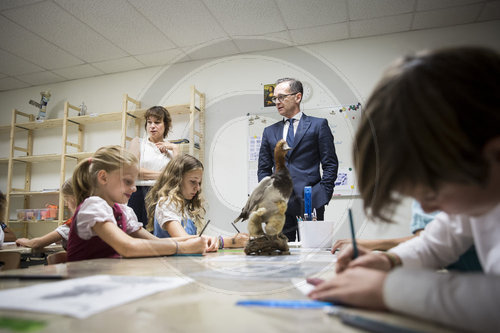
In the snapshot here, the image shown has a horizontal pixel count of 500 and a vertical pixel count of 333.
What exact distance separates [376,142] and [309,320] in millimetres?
223

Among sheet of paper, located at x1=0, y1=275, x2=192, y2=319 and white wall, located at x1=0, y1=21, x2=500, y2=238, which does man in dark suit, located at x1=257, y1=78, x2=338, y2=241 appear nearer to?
white wall, located at x1=0, y1=21, x2=500, y2=238

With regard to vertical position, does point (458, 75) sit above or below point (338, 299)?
above

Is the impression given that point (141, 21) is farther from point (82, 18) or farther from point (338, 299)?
point (338, 299)

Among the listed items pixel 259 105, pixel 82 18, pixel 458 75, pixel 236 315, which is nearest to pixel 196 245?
pixel 259 105

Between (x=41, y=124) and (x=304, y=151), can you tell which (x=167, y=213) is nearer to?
(x=304, y=151)

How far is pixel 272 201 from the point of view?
904 millimetres

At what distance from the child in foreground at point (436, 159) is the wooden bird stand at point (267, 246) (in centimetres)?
59

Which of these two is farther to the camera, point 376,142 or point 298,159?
point 298,159

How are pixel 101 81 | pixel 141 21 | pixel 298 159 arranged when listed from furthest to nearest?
pixel 101 81 → pixel 141 21 → pixel 298 159

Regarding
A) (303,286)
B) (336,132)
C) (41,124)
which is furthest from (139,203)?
(41,124)

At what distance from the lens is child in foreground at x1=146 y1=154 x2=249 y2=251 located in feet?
4.78

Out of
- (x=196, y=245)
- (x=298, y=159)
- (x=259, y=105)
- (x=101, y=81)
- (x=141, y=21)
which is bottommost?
(x=196, y=245)

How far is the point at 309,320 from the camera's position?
0.32m

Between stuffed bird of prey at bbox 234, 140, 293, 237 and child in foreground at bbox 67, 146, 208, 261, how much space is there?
0.69 feet
